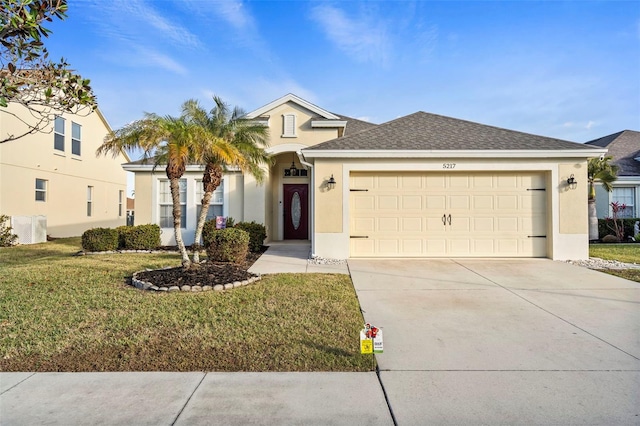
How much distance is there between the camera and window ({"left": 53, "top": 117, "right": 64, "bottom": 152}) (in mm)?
16297

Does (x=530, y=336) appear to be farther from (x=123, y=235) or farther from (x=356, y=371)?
(x=123, y=235)

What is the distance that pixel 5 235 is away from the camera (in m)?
13.2

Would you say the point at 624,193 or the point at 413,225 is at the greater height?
the point at 624,193

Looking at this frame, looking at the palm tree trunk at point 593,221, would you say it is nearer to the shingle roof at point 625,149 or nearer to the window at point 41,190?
the shingle roof at point 625,149

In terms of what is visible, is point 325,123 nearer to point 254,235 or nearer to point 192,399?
point 254,235

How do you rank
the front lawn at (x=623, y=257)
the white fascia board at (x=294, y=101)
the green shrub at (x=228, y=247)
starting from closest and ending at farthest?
1. the front lawn at (x=623, y=257)
2. the green shrub at (x=228, y=247)
3. the white fascia board at (x=294, y=101)

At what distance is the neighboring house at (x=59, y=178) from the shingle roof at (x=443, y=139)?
1306 cm

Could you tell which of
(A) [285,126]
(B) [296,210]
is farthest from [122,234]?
(A) [285,126]

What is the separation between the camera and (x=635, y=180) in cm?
1570

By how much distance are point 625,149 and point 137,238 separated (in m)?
23.4

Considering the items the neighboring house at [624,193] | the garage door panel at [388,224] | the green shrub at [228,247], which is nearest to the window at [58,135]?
the green shrub at [228,247]

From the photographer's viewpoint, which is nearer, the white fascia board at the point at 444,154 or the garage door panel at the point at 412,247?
the white fascia board at the point at 444,154

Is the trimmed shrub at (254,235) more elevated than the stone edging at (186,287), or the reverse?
the trimmed shrub at (254,235)

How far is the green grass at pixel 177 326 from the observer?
362 cm
